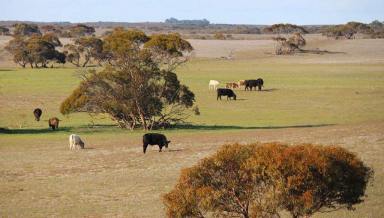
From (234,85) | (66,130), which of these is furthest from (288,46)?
(66,130)

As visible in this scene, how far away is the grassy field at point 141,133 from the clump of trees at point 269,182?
368 centimetres

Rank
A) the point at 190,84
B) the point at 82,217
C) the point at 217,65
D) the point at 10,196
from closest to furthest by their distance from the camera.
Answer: the point at 82,217, the point at 10,196, the point at 190,84, the point at 217,65

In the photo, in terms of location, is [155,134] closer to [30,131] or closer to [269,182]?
[30,131]

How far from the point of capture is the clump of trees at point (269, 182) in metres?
15.0

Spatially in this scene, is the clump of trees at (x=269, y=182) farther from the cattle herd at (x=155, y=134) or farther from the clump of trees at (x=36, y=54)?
the clump of trees at (x=36, y=54)

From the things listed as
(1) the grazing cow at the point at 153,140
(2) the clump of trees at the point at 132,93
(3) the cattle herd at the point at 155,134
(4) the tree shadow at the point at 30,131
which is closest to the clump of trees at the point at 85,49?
(3) the cattle herd at the point at 155,134

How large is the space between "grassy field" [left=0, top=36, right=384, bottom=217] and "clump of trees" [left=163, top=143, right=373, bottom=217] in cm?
368

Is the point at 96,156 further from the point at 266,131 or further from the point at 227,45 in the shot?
the point at 227,45

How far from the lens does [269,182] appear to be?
15.3 m

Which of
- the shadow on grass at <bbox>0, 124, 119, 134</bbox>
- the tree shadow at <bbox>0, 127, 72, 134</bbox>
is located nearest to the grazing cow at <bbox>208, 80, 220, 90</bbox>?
the shadow on grass at <bbox>0, 124, 119, 134</bbox>

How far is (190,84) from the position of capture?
64.0 m

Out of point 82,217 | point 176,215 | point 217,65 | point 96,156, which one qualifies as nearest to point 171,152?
point 96,156

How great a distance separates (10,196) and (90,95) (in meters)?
18.3

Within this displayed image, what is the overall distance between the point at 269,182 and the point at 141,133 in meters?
23.4
